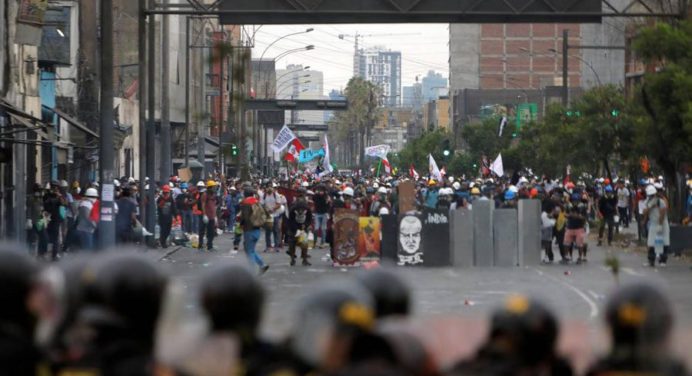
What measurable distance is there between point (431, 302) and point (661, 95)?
496 inches

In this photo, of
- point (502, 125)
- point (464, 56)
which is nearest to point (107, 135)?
point (502, 125)

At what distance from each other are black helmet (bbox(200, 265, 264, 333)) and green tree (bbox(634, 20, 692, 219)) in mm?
Answer: 27009

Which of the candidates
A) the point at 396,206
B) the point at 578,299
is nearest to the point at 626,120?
the point at 396,206

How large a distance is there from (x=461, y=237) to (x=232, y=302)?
83.8 feet

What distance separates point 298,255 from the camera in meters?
35.1

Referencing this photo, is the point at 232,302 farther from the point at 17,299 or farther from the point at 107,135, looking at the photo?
the point at 107,135

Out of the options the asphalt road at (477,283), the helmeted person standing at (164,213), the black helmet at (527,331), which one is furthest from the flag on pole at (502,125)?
the black helmet at (527,331)

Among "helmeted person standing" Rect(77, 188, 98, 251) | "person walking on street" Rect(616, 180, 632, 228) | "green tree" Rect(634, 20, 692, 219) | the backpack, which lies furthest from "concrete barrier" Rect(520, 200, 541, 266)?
"person walking on street" Rect(616, 180, 632, 228)

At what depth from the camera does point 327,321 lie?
542 centimetres

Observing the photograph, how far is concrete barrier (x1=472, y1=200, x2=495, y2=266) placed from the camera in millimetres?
30812

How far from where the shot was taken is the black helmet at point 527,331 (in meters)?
5.80

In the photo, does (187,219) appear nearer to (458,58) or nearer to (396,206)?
(396,206)

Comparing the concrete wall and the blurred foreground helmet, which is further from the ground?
the concrete wall

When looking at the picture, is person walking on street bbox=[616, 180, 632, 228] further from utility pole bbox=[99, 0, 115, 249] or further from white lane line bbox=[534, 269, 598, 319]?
utility pole bbox=[99, 0, 115, 249]
